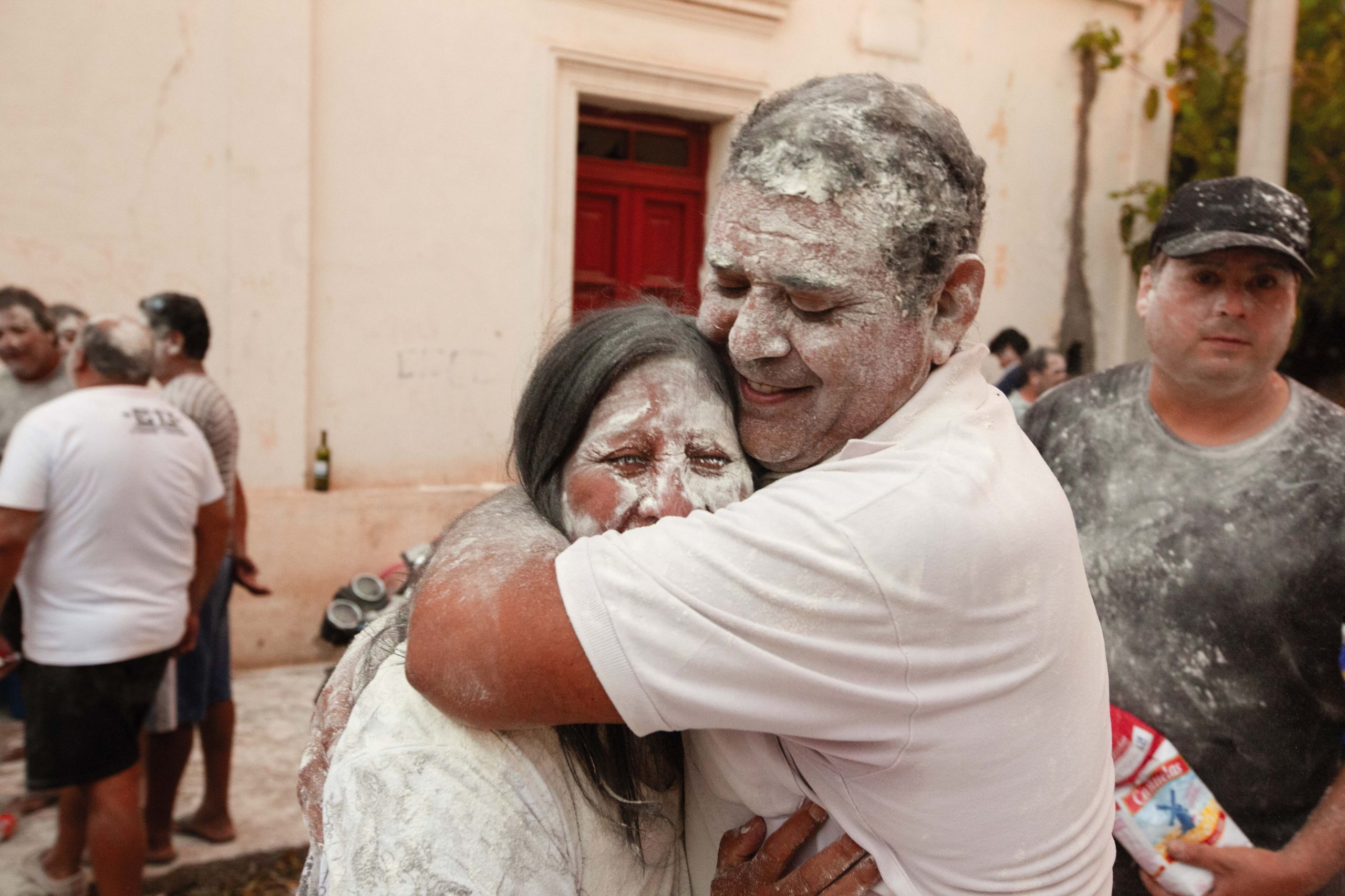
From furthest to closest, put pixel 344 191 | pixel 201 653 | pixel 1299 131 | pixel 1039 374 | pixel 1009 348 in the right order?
1. pixel 1299 131
2. pixel 1009 348
3. pixel 1039 374
4. pixel 344 191
5. pixel 201 653

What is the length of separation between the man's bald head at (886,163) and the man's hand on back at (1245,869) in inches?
58.2

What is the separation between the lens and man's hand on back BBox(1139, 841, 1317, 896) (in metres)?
2.11

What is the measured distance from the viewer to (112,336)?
3574mm

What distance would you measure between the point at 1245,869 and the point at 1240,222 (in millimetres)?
1389

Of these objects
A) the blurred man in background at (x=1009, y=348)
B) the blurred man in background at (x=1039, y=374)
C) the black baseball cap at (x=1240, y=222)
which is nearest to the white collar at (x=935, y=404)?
the black baseball cap at (x=1240, y=222)

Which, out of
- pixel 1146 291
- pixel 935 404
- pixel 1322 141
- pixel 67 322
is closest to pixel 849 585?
pixel 935 404

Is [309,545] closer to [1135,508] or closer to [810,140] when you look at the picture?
[1135,508]

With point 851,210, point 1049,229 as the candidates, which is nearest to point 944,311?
point 851,210

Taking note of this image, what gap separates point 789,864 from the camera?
1.33 metres

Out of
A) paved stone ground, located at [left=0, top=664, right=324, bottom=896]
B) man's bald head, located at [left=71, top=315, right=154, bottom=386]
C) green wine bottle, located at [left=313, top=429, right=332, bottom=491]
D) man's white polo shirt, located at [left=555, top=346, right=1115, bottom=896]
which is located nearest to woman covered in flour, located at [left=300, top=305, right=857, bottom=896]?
man's white polo shirt, located at [left=555, top=346, right=1115, bottom=896]

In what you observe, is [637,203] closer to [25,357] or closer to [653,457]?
[25,357]

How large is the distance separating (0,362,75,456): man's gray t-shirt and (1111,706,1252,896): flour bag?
4.33m

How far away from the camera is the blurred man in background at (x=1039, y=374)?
639 cm

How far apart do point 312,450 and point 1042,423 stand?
174 inches
